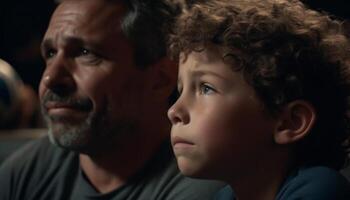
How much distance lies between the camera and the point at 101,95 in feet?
5.35

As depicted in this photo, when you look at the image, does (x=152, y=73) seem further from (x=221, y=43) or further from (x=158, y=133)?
(x=221, y=43)

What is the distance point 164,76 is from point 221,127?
490mm

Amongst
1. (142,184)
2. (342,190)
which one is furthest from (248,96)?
(142,184)

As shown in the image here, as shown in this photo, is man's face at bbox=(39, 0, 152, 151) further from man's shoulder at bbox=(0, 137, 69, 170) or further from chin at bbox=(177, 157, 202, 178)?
chin at bbox=(177, 157, 202, 178)

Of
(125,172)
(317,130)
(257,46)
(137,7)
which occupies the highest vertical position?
(257,46)

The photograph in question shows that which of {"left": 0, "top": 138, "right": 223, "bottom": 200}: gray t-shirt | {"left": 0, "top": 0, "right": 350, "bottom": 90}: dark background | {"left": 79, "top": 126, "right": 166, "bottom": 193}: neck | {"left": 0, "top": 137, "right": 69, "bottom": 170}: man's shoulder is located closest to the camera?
{"left": 0, "top": 138, "right": 223, "bottom": 200}: gray t-shirt

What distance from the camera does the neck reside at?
1.64 metres

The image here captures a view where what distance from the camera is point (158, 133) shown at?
1.66 metres

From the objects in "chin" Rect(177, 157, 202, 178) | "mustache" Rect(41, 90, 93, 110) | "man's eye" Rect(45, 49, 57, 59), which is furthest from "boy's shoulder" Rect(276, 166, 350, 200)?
"man's eye" Rect(45, 49, 57, 59)

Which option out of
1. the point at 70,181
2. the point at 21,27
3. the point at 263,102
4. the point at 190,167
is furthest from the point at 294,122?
the point at 21,27

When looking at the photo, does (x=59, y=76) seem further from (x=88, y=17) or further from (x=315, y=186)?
(x=315, y=186)

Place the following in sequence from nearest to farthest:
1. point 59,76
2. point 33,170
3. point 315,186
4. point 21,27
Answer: point 315,186
point 59,76
point 33,170
point 21,27

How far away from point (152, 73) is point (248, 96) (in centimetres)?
49

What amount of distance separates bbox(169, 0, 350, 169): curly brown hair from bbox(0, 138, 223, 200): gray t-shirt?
345 mm
